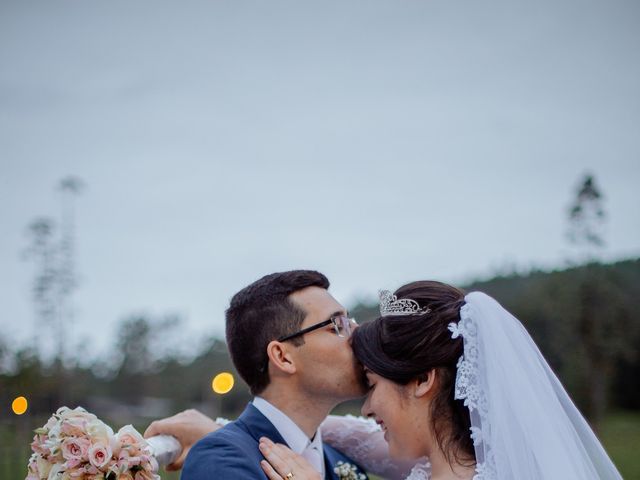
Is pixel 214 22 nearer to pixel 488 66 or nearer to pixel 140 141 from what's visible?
pixel 140 141

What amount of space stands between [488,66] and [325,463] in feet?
29.3

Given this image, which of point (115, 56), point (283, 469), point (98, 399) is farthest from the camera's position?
point (98, 399)

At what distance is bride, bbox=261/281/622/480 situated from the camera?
9.84 feet

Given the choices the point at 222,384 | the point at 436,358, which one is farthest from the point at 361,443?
the point at 436,358

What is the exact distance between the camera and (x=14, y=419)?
17.5 m

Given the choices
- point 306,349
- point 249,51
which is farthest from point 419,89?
point 306,349

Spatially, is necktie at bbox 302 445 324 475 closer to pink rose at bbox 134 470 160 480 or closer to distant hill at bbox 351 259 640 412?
pink rose at bbox 134 470 160 480

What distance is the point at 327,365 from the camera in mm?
3826

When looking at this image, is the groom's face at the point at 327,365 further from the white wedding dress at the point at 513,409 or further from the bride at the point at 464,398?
the white wedding dress at the point at 513,409

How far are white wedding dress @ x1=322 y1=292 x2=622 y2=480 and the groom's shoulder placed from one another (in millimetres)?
842

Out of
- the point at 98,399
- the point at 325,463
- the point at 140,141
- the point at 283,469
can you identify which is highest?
the point at 140,141

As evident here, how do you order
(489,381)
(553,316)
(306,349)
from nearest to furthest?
(489,381)
(306,349)
(553,316)

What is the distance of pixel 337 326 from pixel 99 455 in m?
1.48

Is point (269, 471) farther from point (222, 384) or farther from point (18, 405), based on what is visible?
point (18, 405)
